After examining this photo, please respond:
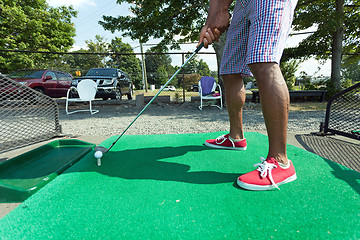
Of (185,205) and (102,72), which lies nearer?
(185,205)

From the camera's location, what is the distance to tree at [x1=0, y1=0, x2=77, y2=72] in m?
11.4

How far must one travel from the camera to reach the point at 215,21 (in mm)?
1414

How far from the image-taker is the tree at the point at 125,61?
35.9 m

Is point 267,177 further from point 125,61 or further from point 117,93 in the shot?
point 125,61

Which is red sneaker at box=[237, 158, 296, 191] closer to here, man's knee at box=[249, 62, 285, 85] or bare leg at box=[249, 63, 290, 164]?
bare leg at box=[249, 63, 290, 164]

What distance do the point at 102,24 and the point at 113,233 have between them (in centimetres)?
757

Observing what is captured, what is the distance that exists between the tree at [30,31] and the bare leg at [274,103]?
1476cm

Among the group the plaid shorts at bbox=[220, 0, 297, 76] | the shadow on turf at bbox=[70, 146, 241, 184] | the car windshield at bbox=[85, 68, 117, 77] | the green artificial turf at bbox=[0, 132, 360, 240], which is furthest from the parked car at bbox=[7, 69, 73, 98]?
the plaid shorts at bbox=[220, 0, 297, 76]

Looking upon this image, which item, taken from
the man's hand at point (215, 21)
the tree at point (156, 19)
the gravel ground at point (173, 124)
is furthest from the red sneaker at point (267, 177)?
the tree at point (156, 19)

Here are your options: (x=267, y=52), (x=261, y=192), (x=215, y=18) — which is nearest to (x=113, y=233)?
(x=261, y=192)

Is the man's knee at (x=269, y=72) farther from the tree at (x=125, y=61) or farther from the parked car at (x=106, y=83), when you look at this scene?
Answer: the tree at (x=125, y=61)

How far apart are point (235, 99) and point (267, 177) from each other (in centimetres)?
76

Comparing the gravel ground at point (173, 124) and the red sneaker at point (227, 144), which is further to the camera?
the gravel ground at point (173, 124)

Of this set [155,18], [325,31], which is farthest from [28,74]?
[325,31]
